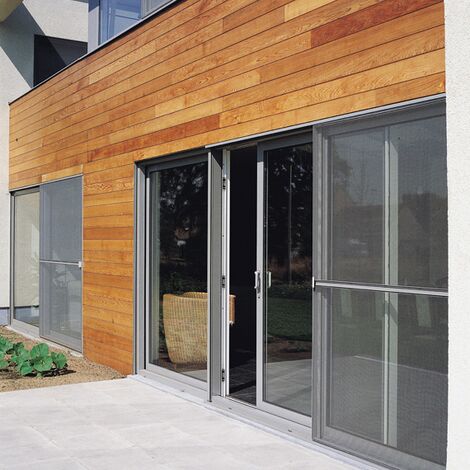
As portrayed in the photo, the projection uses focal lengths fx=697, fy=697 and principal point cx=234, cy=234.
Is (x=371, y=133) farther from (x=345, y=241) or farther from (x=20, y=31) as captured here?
(x=20, y=31)

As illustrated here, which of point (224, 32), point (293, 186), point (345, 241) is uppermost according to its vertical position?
point (224, 32)

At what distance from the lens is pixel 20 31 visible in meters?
11.5

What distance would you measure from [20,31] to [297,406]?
29.3 ft

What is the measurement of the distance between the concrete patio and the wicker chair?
1.30ft

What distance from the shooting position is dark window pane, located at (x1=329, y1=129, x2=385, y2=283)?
13.5 ft

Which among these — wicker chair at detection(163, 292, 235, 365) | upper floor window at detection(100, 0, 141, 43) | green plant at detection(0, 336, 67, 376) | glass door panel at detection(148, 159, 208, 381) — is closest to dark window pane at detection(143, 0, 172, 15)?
upper floor window at detection(100, 0, 141, 43)

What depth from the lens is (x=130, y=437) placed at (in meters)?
4.85

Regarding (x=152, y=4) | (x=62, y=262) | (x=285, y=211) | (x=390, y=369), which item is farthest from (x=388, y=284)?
(x=62, y=262)

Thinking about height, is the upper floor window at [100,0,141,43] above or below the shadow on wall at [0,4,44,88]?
below

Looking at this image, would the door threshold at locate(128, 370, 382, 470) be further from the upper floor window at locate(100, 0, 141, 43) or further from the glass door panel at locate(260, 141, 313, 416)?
the upper floor window at locate(100, 0, 141, 43)

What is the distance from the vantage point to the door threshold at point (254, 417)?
430 centimetres

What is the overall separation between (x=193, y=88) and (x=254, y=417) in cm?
278

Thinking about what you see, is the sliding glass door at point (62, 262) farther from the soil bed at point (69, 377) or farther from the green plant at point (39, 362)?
the green plant at point (39, 362)

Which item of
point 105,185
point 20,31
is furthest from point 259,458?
point 20,31
